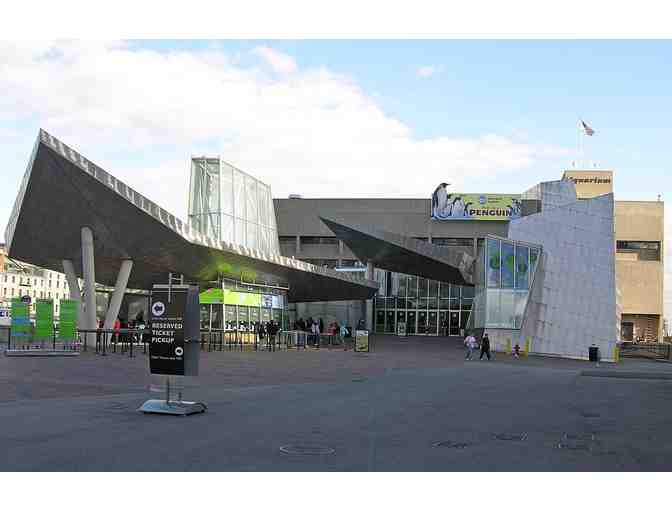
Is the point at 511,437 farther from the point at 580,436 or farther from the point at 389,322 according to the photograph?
the point at 389,322

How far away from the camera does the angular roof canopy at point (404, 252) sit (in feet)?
148

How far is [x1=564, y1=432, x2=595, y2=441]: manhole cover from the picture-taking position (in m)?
10.4

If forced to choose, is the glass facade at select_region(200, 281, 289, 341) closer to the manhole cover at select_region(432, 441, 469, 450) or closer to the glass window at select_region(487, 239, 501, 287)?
the glass window at select_region(487, 239, 501, 287)

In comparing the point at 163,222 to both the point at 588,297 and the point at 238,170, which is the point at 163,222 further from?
the point at 238,170

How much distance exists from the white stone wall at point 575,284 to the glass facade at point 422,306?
29.5 metres

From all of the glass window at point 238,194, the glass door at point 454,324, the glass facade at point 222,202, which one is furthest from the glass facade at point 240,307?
the glass door at point 454,324

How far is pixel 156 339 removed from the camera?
12617 mm

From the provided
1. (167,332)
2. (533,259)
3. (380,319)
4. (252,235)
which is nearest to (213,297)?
(533,259)

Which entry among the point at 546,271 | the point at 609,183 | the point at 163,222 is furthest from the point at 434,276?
the point at 609,183

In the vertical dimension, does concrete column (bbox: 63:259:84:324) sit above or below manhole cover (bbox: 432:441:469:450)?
above

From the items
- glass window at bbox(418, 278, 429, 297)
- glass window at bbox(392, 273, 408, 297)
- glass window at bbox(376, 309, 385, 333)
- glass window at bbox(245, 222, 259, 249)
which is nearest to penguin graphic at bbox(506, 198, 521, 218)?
glass window at bbox(418, 278, 429, 297)

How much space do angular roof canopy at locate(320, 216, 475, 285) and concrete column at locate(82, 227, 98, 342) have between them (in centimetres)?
1520

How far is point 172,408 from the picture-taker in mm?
12078

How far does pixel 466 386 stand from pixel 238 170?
39.9 meters
